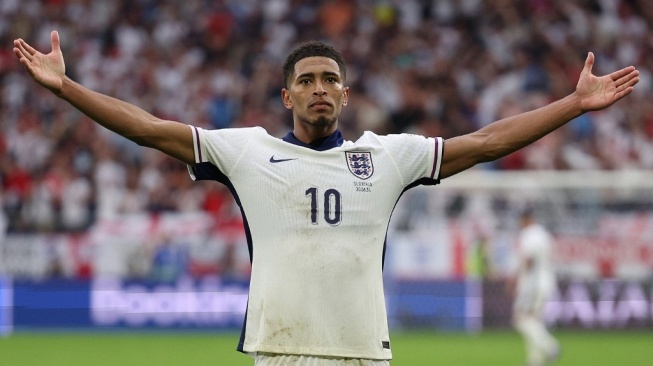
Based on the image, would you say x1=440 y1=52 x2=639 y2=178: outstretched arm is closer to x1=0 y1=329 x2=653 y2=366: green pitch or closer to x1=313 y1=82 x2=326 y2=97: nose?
x1=313 y1=82 x2=326 y2=97: nose

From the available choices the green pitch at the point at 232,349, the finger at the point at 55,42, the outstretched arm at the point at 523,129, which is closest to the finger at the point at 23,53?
the finger at the point at 55,42

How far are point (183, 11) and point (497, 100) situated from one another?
22.0 feet

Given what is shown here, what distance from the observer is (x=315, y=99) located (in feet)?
19.2

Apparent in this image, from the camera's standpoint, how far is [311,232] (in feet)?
18.8

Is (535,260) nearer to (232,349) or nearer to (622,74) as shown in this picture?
(232,349)

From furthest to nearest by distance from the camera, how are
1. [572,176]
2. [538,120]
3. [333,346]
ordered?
[572,176], [538,120], [333,346]

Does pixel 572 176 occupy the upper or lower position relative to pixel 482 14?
lower

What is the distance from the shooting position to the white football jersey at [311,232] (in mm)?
5688

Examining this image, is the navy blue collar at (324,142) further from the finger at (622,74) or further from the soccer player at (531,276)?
the soccer player at (531,276)

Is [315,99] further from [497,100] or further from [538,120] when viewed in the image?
[497,100]

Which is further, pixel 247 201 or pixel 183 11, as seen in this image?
pixel 183 11

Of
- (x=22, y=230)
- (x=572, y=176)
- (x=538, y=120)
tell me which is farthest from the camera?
(x=572, y=176)

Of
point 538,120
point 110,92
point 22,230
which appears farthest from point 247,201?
point 110,92

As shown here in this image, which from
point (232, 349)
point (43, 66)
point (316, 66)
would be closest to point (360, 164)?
point (316, 66)
